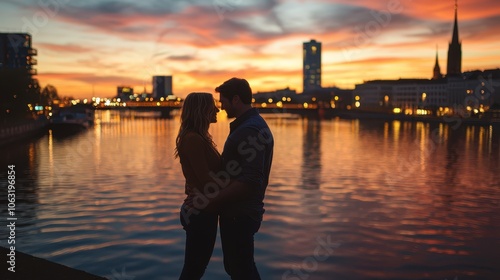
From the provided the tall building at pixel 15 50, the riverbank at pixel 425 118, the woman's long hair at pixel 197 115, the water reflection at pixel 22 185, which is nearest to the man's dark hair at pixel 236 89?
the woman's long hair at pixel 197 115

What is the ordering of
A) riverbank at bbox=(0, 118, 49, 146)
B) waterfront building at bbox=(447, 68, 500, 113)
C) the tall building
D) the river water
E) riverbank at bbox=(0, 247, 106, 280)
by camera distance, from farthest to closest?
waterfront building at bbox=(447, 68, 500, 113) < the tall building < riverbank at bbox=(0, 118, 49, 146) < the river water < riverbank at bbox=(0, 247, 106, 280)

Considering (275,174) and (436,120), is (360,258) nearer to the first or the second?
(275,174)

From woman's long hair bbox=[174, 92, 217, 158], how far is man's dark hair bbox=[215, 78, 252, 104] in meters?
0.19

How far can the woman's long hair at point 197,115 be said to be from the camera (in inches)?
203

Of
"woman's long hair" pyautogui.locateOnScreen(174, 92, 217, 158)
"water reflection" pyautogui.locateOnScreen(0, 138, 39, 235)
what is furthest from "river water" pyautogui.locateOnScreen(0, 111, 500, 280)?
"woman's long hair" pyautogui.locateOnScreen(174, 92, 217, 158)

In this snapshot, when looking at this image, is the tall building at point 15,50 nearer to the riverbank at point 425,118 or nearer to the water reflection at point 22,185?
the water reflection at point 22,185

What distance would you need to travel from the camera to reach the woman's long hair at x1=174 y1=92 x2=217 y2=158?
516 cm

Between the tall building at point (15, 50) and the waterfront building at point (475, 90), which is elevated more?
the tall building at point (15, 50)

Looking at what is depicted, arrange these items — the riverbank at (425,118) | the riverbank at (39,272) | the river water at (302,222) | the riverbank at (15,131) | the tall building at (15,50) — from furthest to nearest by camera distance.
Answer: the tall building at (15,50)
the riverbank at (425,118)
the riverbank at (15,131)
the river water at (302,222)
the riverbank at (39,272)

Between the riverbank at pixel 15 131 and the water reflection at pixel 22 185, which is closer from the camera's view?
the water reflection at pixel 22 185

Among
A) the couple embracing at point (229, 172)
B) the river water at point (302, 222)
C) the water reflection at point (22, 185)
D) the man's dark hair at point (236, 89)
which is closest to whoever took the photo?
the couple embracing at point (229, 172)

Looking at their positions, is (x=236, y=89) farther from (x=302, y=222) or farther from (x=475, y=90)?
A: (x=475, y=90)

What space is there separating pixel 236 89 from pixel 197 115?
49 centimetres

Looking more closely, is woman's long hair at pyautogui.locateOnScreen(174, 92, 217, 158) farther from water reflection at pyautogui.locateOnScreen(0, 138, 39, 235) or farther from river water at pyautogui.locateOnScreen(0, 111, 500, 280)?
water reflection at pyautogui.locateOnScreen(0, 138, 39, 235)
